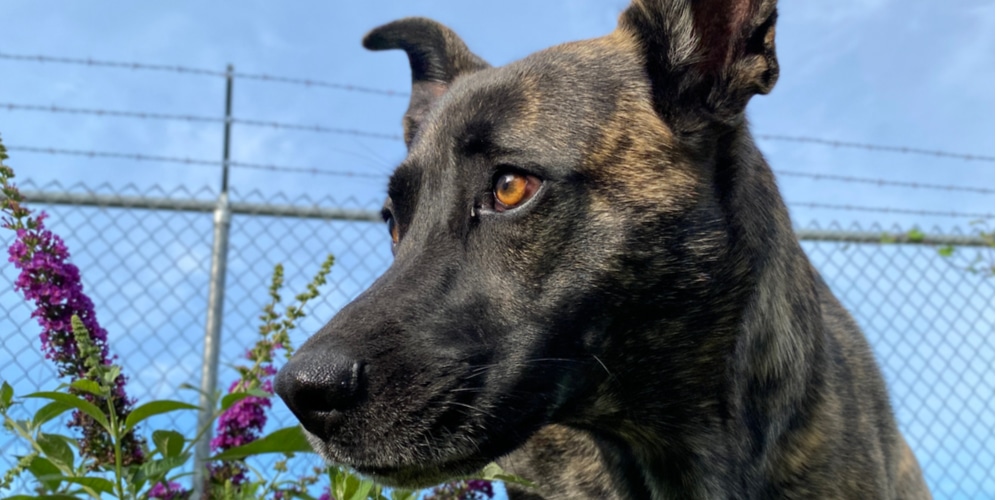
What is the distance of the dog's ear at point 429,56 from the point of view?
9.72 feet

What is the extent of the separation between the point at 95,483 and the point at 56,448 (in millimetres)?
157

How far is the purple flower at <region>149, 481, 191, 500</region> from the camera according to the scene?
209 centimetres

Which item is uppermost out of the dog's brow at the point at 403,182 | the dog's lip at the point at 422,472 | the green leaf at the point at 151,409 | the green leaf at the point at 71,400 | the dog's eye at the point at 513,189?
the dog's brow at the point at 403,182

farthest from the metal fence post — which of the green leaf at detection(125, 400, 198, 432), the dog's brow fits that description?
the green leaf at detection(125, 400, 198, 432)

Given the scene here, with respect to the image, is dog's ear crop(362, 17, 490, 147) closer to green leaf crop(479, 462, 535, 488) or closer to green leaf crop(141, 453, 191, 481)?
green leaf crop(479, 462, 535, 488)

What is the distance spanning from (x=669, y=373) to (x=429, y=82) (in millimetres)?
1410

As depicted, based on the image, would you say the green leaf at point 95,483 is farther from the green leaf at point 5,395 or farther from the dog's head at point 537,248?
the dog's head at point 537,248

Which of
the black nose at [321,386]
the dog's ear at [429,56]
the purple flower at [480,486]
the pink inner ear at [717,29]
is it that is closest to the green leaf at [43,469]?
the black nose at [321,386]

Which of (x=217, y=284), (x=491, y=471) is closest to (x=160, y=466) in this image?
(x=491, y=471)

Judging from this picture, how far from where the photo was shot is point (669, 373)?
204 centimetres

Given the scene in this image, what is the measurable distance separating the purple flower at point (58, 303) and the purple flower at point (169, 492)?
23 cm

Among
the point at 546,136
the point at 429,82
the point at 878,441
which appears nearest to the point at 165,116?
the point at 429,82

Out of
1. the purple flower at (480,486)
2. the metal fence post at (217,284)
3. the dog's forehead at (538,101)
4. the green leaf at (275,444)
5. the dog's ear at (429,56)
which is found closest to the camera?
the green leaf at (275,444)

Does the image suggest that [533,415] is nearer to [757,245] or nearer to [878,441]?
[757,245]
